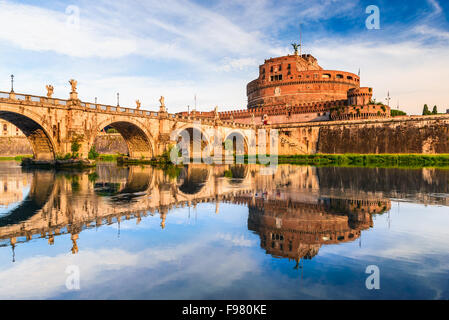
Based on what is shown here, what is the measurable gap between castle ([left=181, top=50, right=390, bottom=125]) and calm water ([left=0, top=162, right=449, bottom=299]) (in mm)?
64709

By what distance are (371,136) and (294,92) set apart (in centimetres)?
2833

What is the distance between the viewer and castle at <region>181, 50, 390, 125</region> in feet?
252

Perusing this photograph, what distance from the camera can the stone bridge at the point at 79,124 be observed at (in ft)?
106

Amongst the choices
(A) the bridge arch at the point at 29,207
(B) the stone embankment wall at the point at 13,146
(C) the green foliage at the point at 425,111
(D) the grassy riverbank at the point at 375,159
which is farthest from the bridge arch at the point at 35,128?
(C) the green foliage at the point at 425,111

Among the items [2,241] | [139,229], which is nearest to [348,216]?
[139,229]

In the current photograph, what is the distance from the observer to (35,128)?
34.4 meters

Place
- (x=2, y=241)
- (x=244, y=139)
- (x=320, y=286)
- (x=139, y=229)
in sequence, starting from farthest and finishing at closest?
(x=244, y=139), (x=139, y=229), (x=2, y=241), (x=320, y=286)

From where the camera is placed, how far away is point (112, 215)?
10.7 metres

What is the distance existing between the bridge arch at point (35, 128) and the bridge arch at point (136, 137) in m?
6.02

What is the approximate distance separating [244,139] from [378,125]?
87.3 ft

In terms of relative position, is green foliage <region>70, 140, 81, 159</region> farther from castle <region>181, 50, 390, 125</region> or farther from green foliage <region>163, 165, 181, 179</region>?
castle <region>181, 50, 390, 125</region>

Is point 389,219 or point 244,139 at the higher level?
point 244,139

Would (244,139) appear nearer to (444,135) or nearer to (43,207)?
(444,135)

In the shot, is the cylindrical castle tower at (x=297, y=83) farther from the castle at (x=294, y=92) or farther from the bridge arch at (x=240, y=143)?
the bridge arch at (x=240, y=143)
